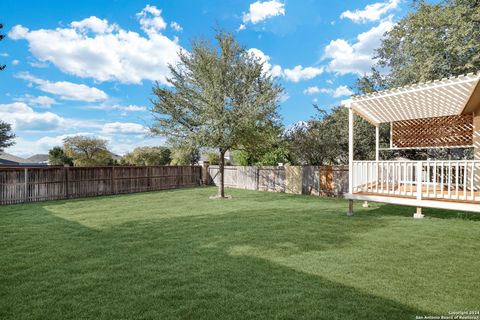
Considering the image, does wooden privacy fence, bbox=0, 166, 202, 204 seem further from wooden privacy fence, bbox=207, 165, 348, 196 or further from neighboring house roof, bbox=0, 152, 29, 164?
neighboring house roof, bbox=0, 152, 29, 164

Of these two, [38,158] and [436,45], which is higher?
[436,45]

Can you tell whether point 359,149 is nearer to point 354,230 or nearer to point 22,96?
point 354,230

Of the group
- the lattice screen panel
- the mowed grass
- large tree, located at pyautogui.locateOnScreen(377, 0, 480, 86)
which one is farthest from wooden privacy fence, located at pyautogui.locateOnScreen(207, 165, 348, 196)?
the mowed grass

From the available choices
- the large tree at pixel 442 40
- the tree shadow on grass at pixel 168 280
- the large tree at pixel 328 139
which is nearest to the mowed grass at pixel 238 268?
the tree shadow on grass at pixel 168 280

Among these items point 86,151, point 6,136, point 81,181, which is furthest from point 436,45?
point 86,151

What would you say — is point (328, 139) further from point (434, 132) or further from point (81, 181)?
point (81, 181)

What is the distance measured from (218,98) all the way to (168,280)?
8506 millimetres

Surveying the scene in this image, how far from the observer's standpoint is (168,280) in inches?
125

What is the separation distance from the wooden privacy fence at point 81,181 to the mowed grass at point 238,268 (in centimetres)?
486

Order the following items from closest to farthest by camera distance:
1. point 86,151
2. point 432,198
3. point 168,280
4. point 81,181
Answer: point 168,280 → point 432,198 → point 81,181 → point 86,151

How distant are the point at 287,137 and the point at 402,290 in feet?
38.4

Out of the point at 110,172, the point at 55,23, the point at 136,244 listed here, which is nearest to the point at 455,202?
the point at 136,244

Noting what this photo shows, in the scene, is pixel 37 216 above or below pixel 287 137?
below

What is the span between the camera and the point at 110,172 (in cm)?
1342
